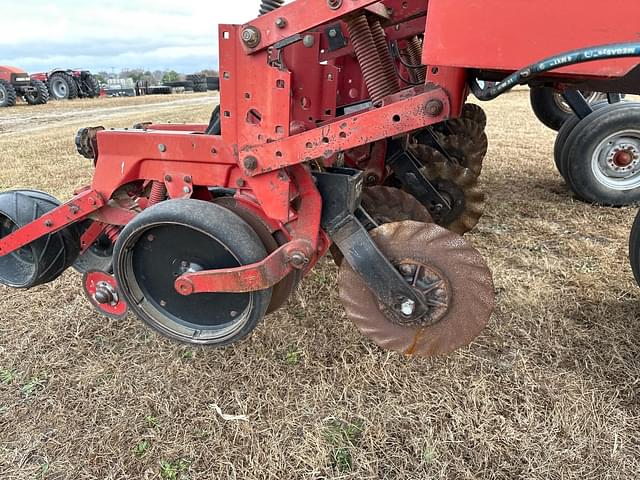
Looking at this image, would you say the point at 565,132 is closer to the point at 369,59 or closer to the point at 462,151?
the point at 462,151

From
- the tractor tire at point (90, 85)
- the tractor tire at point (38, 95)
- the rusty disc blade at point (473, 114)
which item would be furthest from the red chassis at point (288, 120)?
the tractor tire at point (90, 85)

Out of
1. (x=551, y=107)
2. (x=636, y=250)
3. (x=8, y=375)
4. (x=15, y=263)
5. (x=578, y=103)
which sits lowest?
(x=8, y=375)

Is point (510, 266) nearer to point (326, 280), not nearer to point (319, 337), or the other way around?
point (326, 280)

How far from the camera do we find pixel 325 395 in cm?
210


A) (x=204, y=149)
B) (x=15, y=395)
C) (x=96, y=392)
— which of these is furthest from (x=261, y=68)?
(x=15, y=395)

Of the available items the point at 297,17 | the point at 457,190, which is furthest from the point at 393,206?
the point at 297,17

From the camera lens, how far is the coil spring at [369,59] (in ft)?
6.03

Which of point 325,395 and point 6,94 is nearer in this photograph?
point 325,395

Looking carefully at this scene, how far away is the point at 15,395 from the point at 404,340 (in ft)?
5.68

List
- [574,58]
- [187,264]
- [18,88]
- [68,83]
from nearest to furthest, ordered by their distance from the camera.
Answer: [574,58] → [187,264] → [18,88] → [68,83]

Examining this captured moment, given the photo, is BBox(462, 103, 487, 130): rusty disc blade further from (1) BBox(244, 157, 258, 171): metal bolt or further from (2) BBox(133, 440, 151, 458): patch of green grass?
(2) BBox(133, 440, 151, 458): patch of green grass

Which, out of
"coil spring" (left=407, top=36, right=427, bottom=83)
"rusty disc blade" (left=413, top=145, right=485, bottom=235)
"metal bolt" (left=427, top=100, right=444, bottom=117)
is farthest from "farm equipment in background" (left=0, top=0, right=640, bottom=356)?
"rusty disc blade" (left=413, top=145, right=485, bottom=235)

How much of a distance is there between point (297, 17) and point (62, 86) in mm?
24422

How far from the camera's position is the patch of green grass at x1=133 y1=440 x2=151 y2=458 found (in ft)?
6.11
